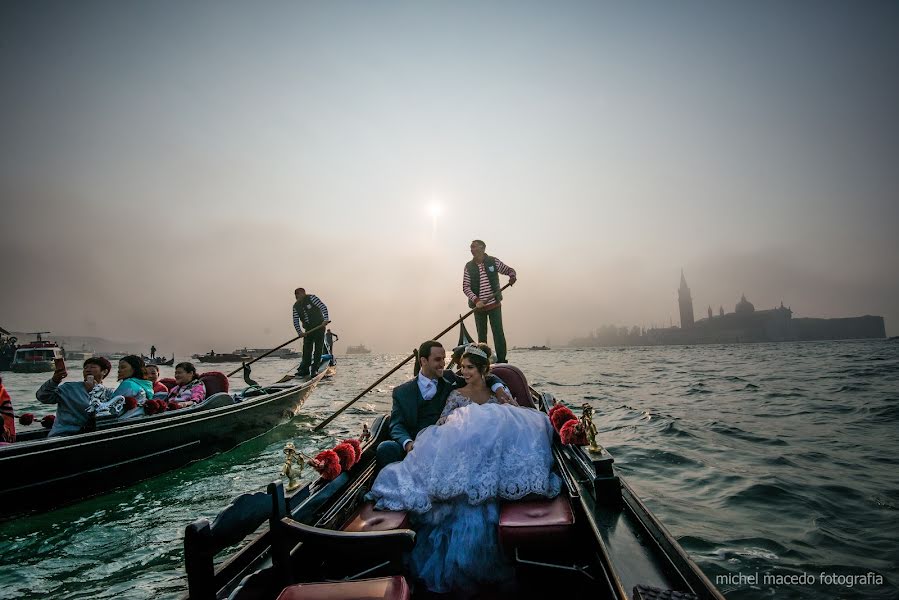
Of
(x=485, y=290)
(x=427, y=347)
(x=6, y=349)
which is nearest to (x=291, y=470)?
(x=427, y=347)

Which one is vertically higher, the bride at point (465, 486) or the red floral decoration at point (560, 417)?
the red floral decoration at point (560, 417)

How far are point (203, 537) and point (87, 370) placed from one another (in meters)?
4.37

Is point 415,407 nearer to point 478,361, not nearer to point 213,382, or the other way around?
point 478,361

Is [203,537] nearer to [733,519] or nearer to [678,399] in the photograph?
[733,519]

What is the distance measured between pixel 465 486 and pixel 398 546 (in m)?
1.02

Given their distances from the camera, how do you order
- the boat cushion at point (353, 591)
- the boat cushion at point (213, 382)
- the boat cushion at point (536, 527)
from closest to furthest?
the boat cushion at point (353, 591) < the boat cushion at point (536, 527) < the boat cushion at point (213, 382)

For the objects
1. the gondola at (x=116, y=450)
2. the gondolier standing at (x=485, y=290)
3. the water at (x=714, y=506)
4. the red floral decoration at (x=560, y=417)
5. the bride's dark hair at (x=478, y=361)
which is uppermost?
the gondolier standing at (x=485, y=290)

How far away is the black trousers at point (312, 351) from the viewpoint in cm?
974

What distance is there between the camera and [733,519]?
10.3 ft

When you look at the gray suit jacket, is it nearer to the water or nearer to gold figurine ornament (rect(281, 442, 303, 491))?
gold figurine ornament (rect(281, 442, 303, 491))

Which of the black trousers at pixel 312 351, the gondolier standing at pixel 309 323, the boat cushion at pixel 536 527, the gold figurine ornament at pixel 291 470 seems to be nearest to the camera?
the boat cushion at pixel 536 527

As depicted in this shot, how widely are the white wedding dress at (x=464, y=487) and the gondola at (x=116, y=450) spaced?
11.1 feet

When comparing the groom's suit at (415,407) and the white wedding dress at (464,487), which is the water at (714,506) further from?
the groom's suit at (415,407)

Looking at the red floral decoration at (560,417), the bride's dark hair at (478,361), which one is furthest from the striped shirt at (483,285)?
the red floral decoration at (560,417)
